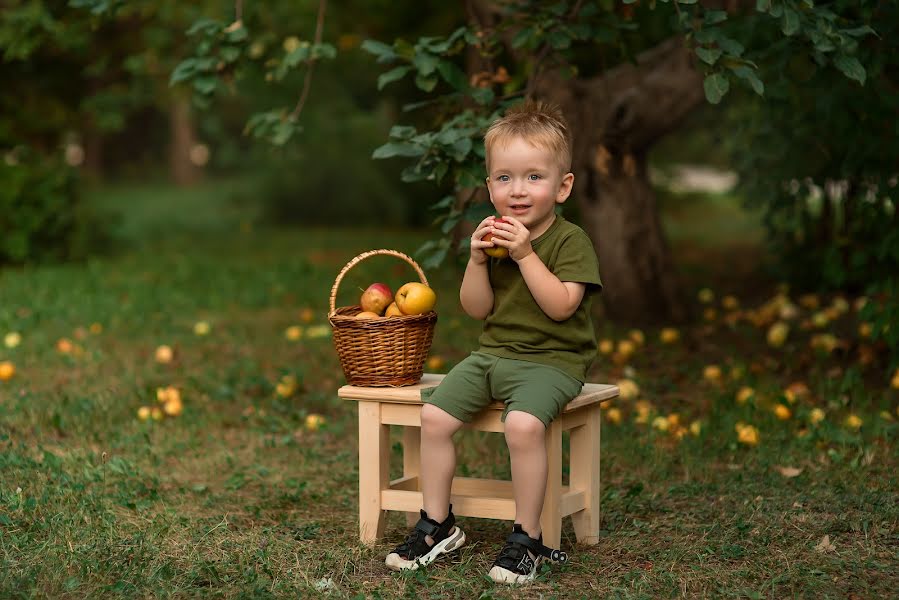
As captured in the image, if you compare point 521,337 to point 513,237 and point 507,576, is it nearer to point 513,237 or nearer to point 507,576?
point 513,237

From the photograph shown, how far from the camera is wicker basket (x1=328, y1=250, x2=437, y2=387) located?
364 centimetres

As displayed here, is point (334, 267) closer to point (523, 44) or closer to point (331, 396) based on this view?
point (331, 396)

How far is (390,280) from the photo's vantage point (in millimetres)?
9180

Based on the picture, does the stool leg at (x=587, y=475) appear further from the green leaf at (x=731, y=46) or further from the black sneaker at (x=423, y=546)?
the green leaf at (x=731, y=46)

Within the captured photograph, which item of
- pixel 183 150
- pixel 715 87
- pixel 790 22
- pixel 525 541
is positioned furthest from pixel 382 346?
pixel 183 150

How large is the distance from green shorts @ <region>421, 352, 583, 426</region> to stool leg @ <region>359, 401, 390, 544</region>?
25 cm

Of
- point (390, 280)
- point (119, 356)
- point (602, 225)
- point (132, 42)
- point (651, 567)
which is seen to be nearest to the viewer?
point (651, 567)

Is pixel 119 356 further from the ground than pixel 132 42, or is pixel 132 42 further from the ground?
pixel 132 42

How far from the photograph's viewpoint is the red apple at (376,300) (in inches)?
150

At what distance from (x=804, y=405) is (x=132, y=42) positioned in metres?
9.20

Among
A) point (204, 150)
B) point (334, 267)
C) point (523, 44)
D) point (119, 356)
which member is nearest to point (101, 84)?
point (334, 267)

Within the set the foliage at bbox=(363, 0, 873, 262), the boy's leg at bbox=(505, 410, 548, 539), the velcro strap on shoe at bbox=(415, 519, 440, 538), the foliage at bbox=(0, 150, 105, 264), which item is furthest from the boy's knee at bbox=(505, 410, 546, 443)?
the foliage at bbox=(0, 150, 105, 264)

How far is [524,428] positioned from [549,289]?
429 mm

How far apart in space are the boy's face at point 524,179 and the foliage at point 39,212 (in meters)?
8.27
